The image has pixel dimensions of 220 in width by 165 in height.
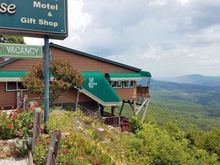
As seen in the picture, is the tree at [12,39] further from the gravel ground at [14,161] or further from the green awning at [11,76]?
the gravel ground at [14,161]

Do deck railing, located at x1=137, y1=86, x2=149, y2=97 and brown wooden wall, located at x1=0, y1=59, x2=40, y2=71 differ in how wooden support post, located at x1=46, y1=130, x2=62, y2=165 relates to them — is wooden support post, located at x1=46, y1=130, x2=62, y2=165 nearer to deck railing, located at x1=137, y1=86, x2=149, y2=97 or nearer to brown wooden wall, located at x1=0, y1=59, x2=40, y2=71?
brown wooden wall, located at x1=0, y1=59, x2=40, y2=71

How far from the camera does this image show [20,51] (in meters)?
8.36

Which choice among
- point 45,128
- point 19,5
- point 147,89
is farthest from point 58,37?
point 147,89

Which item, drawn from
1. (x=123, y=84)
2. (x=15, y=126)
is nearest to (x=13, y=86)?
(x=123, y=84)

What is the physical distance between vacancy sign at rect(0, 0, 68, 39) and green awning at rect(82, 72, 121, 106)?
13.5m

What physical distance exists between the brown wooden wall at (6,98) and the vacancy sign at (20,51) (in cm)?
1313

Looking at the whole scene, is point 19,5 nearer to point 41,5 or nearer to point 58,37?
point 41,5

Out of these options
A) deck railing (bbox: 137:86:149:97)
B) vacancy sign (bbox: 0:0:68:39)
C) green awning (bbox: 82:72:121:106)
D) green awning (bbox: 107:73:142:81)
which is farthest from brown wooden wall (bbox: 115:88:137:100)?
vacancy sign (bbox: 0:0:68:39)

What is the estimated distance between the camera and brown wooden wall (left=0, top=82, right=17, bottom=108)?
20281 mm

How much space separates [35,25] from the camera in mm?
8914

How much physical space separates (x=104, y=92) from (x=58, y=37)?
13.9 meters

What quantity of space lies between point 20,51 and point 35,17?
53.8 inches

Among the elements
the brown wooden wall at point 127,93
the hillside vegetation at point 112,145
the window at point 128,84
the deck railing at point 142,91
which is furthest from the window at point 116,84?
the hillside vegetation at point 112,145

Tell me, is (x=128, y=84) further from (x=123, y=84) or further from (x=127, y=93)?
(x=127, y=93)
